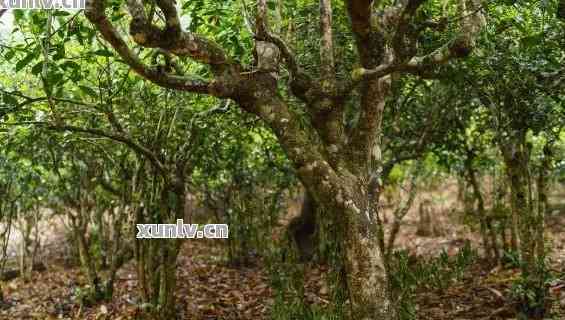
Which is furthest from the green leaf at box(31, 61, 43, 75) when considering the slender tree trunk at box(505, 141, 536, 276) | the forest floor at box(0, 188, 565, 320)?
the slender tree trunk at box(505, 141, 536, 276)

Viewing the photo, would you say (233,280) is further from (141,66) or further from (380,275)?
(141,66)

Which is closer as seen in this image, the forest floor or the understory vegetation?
the understory vegetation

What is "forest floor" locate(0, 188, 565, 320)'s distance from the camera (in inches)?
237

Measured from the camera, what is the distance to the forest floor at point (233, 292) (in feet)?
19.7

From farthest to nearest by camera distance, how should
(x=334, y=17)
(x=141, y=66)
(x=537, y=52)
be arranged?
(x=334, y=17) → (x=537, y=52) → (x=141, y=66)

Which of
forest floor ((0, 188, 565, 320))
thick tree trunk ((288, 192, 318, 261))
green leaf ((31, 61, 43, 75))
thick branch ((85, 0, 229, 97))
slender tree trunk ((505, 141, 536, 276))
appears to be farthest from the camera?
thick tree trunk ((288, 192, 318, 261))

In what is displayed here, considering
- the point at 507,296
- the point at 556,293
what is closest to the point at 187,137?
the point at 507,296

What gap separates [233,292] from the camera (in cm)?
790

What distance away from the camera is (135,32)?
3.05 m

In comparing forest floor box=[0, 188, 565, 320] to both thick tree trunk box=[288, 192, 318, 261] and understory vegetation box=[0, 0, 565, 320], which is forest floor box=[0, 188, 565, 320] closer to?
understory vegetation box=[0, 0, 565, 320]

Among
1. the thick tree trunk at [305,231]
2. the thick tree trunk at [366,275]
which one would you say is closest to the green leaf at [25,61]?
the thick tree trunk at [366,275]

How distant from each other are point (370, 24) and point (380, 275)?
1739mm

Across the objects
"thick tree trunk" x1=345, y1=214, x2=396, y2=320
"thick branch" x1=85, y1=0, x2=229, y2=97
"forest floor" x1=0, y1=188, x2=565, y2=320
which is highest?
"thick branch" x1=85, y1=0, x2=229, y2=97

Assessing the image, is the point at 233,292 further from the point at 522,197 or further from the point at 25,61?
the point at 25,61
